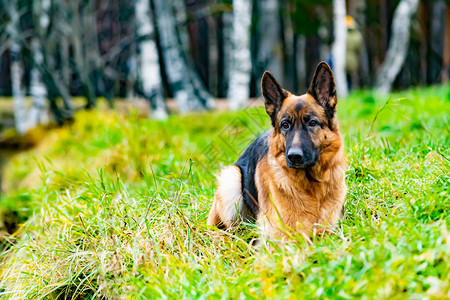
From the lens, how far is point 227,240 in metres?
3.61

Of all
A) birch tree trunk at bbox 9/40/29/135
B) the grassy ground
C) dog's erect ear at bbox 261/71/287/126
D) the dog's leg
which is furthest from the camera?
birch tree trunk at bbox 9/40/29/135

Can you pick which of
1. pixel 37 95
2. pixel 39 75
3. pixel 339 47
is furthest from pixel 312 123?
pixel 37 95

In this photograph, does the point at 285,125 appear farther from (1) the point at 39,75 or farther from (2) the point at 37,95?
(2) the point at 37,95

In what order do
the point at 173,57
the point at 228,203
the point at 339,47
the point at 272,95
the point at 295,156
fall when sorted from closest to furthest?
the point at 295,156 → the point at 272,95 → the point at 228,203 → the point at 173,57 → the point at 339,47

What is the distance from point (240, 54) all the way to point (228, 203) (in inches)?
279

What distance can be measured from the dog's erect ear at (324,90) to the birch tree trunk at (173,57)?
7.17 m

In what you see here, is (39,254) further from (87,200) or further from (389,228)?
(389,228)

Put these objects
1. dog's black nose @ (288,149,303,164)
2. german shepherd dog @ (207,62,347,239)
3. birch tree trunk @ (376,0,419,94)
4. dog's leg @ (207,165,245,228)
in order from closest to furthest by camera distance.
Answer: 1. dog's black nose @ (288,149,303,164)
2. german shepherd dog @ (207,62,347,239)
3. dog's leg @ (207,165,245,228)
4. birch tree trunk @ (376,0,419,94)

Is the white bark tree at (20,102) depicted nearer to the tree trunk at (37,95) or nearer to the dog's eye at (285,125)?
the tree trunk at (37,95)

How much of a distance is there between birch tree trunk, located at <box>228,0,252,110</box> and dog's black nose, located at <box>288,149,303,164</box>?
7072 millimetres

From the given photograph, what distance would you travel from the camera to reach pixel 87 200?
4293 mm

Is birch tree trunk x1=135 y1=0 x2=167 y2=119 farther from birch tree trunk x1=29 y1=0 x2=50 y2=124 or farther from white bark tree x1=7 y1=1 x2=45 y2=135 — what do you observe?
white bark tree x1=7 y1=1 x2=45 y2=135

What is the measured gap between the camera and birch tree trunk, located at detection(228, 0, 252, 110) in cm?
1028

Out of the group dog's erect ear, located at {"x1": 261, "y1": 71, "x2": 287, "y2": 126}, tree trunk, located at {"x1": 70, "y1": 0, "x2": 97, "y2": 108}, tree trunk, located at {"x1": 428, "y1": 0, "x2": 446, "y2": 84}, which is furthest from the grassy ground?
tree trunk, located at {"x1": 428, "y1": 0, "x2": 446, "y2": 84}
